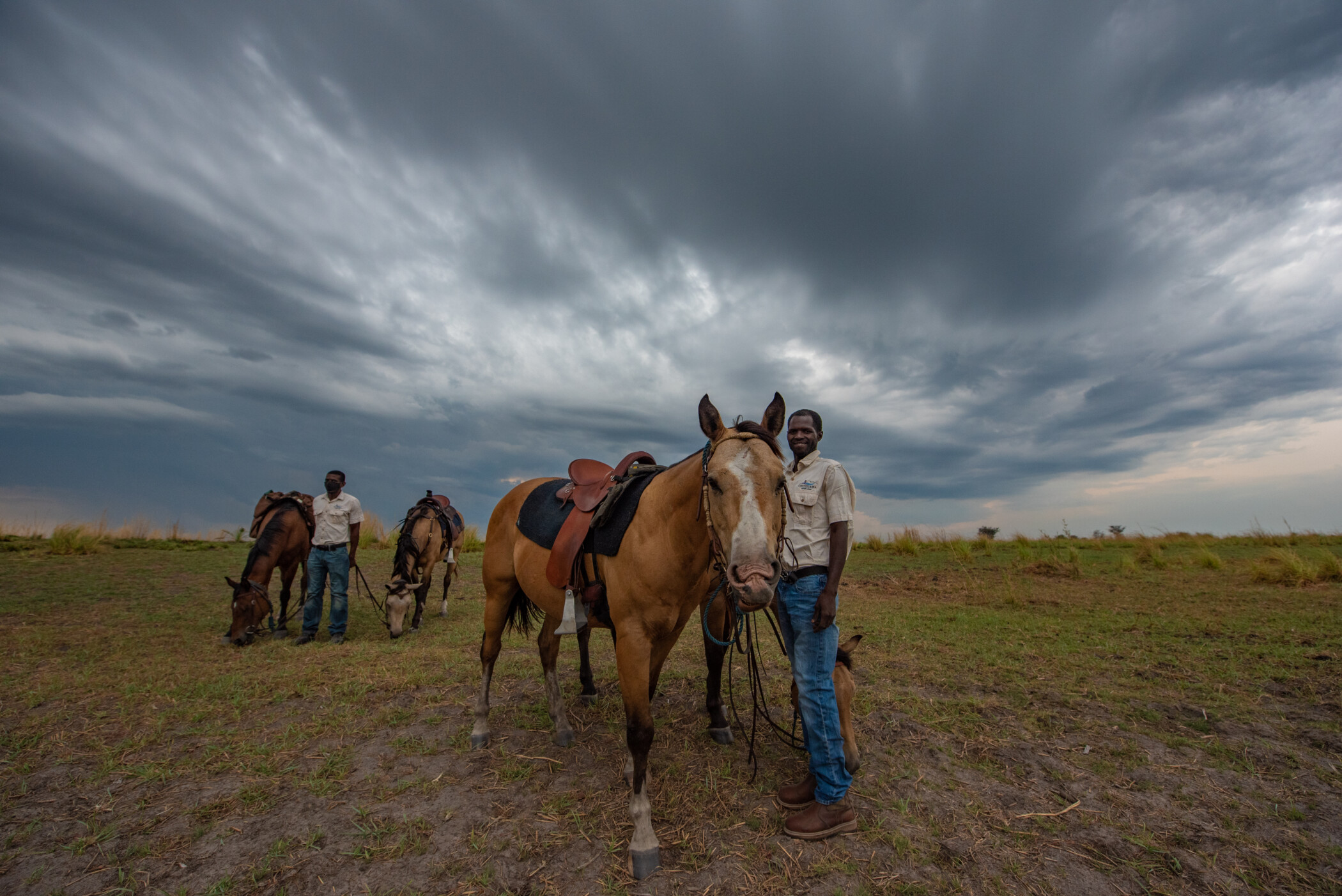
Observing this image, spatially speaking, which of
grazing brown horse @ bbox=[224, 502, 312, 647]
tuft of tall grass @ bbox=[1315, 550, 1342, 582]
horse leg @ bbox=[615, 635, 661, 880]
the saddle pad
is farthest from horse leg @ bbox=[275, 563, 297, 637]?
tuft of tall grass @ bbox=[1315, 550, 1342, 582]

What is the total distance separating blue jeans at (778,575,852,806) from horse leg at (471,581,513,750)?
2.75 metres

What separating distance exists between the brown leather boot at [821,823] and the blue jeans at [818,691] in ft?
0.21

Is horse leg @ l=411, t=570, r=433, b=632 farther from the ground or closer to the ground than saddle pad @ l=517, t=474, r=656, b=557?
closer to the ground

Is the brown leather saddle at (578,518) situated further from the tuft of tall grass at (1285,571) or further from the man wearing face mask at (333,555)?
the tuft of tall grass at (1285,571)

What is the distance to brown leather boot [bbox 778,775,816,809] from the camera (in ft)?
10.8

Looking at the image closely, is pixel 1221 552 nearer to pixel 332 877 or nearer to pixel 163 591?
pixel 332 877

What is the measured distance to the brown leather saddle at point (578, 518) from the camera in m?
3.74

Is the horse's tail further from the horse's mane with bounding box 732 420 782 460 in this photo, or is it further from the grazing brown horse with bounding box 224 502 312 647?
the grazing brown horse with bounding box 224 502 312 647

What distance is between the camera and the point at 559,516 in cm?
423

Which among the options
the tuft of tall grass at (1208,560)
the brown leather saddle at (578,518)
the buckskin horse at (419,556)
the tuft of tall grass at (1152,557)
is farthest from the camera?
the tuft of tall grass at (1152,557)

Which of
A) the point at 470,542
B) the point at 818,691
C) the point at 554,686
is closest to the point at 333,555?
the point at 554,686

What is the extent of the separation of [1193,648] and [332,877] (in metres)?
9.30

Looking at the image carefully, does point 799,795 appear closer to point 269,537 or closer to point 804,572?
point 804,572

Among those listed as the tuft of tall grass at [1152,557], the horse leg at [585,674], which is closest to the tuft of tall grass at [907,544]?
the tuft of tall grass at [1152,557]
